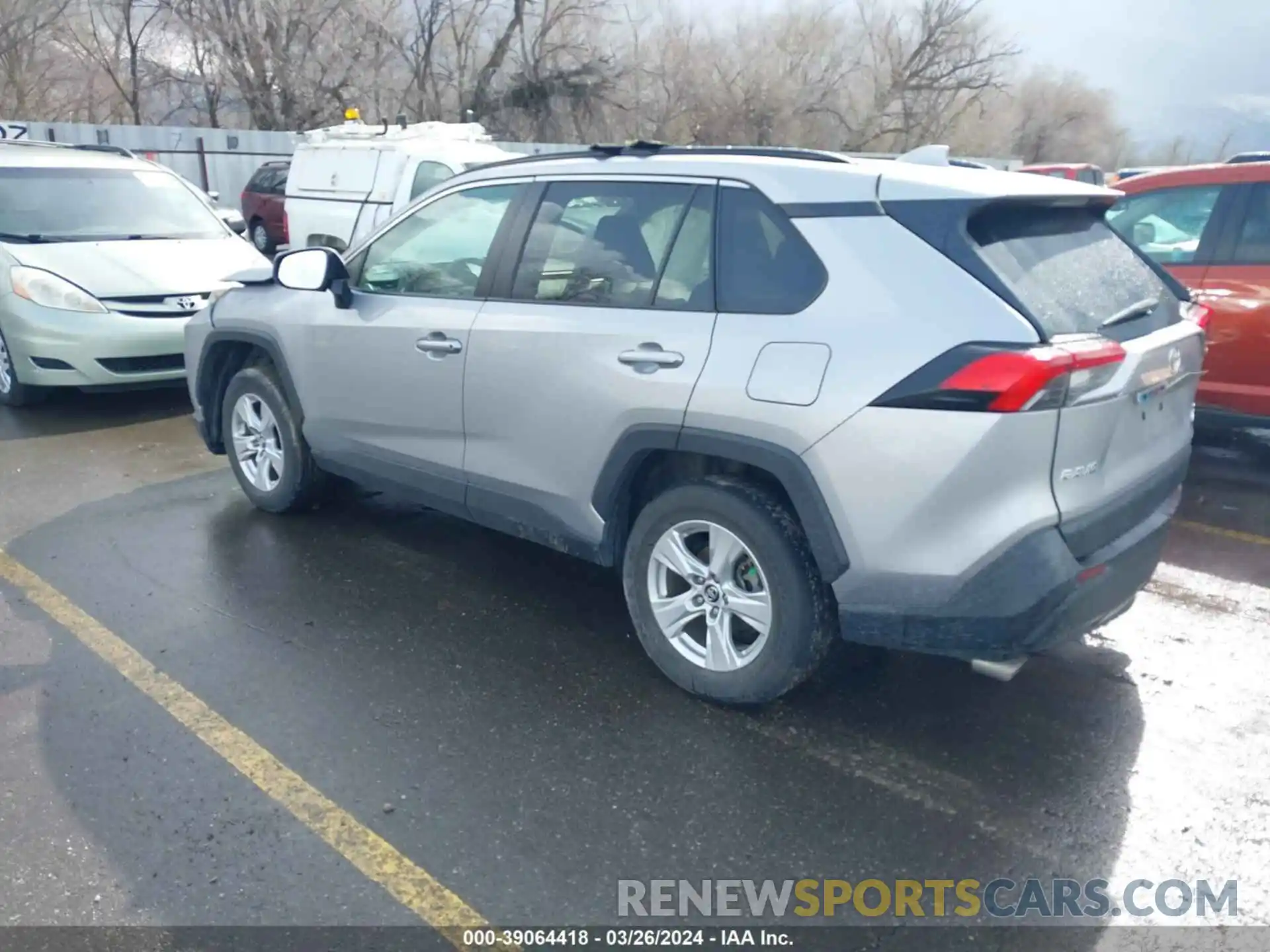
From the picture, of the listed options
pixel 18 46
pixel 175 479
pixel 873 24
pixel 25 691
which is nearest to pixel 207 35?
pixel 18 46

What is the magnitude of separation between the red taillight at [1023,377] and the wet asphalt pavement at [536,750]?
1.20 m

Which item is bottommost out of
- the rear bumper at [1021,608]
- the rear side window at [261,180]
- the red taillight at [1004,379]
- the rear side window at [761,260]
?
the rear bumper at [1021,608]

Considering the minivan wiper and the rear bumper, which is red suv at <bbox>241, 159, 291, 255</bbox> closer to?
the minivan wiper

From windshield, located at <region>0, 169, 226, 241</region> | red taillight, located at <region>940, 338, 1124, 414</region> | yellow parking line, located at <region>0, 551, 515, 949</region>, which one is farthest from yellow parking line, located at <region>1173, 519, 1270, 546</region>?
windshield, located at <region>0, 169, 226, 241</region>

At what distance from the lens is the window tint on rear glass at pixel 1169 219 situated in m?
6.41

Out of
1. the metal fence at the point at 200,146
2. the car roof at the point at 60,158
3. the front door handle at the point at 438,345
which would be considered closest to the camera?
the front door handle at the point at 438,345

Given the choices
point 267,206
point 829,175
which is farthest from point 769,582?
point 267,206

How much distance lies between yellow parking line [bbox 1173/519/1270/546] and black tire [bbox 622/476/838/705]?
3009 millimetres

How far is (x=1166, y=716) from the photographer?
369cm

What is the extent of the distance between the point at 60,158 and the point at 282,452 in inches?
189

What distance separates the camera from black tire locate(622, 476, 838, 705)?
3398 mm

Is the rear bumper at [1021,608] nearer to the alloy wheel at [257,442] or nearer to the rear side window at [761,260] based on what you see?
the rear side window at [761,260]

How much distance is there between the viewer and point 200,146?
21969mm

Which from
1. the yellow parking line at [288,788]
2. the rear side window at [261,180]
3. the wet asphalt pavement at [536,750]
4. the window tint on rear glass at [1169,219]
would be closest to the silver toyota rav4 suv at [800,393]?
the wet asphalt pavement at [536,750]
